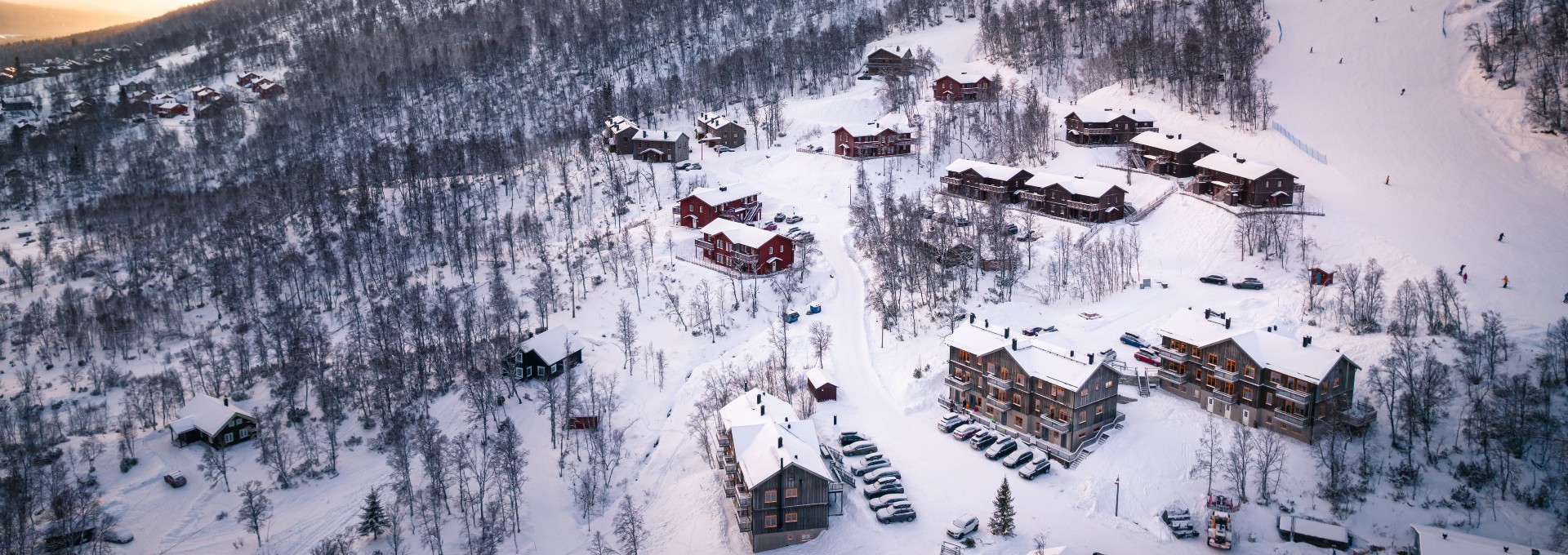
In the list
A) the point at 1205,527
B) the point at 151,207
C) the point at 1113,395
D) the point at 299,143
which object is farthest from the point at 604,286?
the point at 299,143

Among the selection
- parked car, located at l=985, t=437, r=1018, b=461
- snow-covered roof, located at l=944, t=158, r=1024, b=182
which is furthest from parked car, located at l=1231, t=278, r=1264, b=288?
parked car, located at l=985, t=437, r=1018, b=461

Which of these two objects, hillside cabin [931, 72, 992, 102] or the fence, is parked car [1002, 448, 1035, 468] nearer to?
the fence

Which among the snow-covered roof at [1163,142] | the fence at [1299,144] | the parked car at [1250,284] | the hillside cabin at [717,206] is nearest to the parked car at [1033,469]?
the parked car at [1250,284]

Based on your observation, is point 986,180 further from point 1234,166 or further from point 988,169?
point 1234,166

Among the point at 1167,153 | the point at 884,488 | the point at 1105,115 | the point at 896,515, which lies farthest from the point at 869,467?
the point at 1105,115

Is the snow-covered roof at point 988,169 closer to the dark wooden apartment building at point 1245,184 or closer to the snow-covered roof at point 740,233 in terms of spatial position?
the dark wooden apartment building at point 1245,184

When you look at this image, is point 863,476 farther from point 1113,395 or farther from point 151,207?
point 151,207
